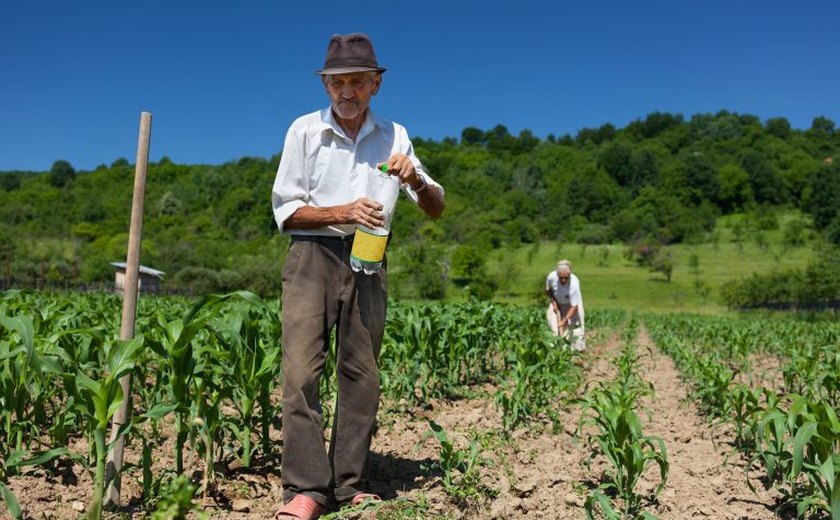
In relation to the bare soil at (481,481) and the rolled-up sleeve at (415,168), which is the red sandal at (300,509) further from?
the rolled-up sleeve at (415,168)

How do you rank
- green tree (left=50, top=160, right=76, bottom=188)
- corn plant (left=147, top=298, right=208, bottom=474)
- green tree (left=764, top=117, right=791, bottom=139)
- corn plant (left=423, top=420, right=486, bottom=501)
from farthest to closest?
green tree (left=764, top=117, right=791, bottom=139), green tree (left=50, top=160, right=76, bottom=188), corn plant (left=423, top=420, right=486, bottom=501), corn plant (left=147, top=298, right=208, bottom=474)

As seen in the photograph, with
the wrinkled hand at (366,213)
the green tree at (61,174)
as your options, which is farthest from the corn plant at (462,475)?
the green tree at (61,174)

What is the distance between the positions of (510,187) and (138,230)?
98.8 metres

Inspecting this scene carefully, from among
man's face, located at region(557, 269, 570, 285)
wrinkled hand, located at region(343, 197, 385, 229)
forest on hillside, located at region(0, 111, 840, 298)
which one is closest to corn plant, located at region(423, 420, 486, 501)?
wrinkled hand, located at region(343, 197, 385, 229)

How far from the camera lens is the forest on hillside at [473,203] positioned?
5925 cm

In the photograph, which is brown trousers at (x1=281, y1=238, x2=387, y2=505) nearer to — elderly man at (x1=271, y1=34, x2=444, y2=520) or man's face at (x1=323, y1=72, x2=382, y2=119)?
elderly man at (x1=271, y1=34, x2=444, y2=520)

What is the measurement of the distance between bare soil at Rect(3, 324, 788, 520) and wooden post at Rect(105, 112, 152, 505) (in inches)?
6.3

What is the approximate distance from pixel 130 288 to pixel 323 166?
3.22ft

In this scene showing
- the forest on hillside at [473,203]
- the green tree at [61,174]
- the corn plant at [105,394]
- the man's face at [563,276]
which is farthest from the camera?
the green tree at [61,174]

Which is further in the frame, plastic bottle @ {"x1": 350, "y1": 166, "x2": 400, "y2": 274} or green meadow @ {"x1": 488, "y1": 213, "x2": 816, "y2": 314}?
green meadow @ {"x1": 488, "y1": 213, "x2": 816, "y2": 314}

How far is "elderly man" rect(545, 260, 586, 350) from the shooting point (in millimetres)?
9078

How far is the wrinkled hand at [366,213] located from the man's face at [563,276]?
21.5ft

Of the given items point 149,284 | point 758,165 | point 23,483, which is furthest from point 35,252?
point 758,165

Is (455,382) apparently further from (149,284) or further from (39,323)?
(149,284)
